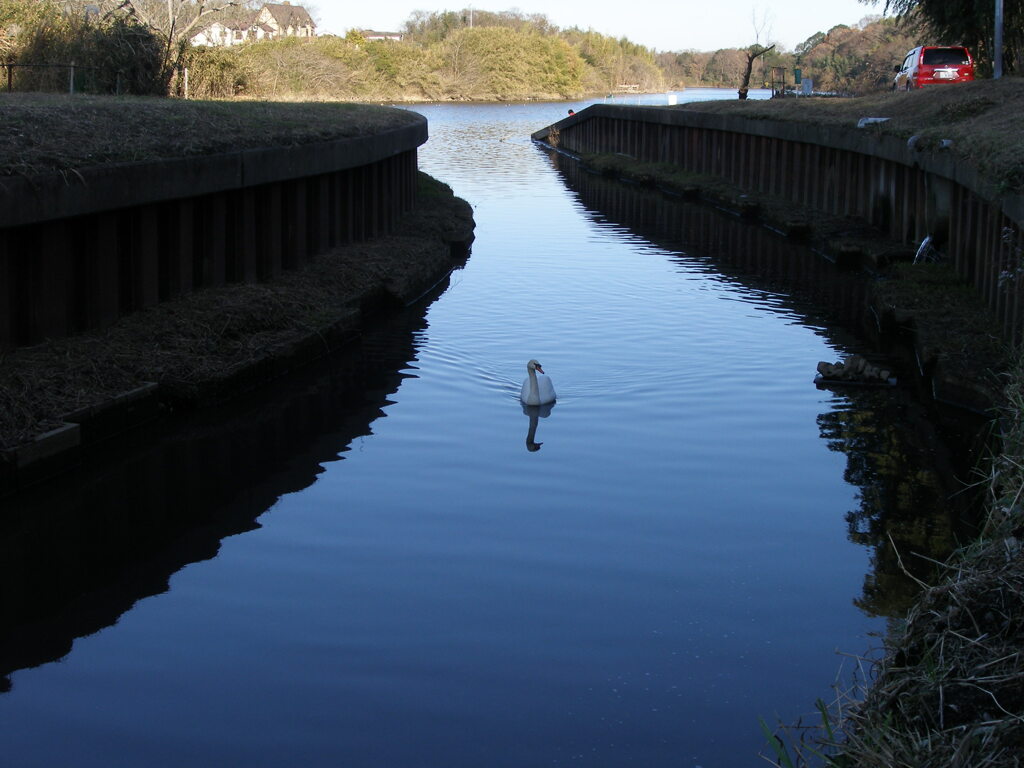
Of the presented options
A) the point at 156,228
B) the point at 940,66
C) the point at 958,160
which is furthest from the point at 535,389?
the point at 940,66

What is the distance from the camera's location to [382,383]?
13.1 metres

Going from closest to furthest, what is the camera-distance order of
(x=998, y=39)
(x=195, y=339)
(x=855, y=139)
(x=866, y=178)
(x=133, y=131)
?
(x=195, y=339)
(x=133, y=131)
(x=855, y=139)
(x=866, y=178)
(x=998, y=39)

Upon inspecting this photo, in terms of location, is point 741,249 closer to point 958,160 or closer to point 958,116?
point 958,116

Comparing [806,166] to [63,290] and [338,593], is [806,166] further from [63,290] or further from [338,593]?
[338,593]

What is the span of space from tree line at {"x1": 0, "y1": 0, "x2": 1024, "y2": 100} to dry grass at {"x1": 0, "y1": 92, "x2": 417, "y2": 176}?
7.83 metres

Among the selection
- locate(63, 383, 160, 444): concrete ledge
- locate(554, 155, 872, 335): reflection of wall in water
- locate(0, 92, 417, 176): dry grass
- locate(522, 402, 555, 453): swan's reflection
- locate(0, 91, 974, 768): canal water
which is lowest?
locate(0, 91, 974, 768): canal water

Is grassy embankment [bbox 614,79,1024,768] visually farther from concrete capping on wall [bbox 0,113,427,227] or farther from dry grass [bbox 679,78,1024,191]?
concrete capping on wall [bbox 0,113,427,227]

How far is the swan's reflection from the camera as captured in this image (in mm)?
10734

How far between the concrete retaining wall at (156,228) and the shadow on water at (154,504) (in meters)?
1.46

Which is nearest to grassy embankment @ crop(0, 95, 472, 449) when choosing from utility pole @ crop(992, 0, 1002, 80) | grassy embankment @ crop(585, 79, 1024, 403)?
grassy embankment @ crop(585, 79, 1024, 403)

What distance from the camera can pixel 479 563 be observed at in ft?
26.3

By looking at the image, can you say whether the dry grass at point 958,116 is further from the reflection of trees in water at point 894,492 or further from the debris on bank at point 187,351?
the debris on bank at point 187,351

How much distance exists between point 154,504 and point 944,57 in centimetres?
3183

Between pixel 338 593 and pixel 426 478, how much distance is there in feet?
7.76
